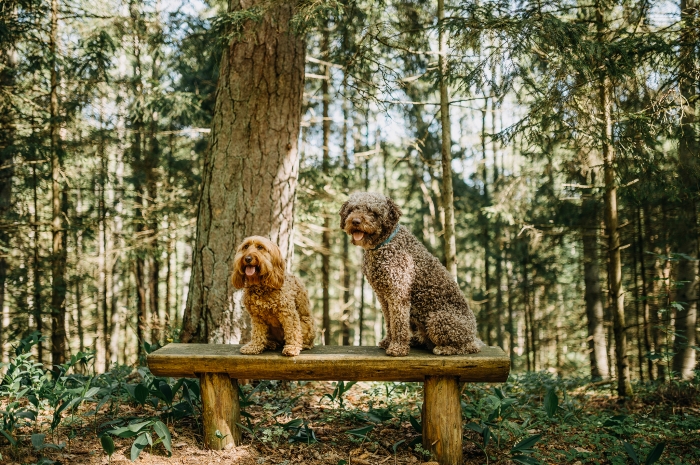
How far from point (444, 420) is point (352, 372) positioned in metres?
0.81

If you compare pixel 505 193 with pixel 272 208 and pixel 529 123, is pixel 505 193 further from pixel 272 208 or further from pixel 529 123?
pixel 272 208

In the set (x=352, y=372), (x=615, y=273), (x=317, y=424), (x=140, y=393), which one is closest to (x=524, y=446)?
(x=352, y=372)

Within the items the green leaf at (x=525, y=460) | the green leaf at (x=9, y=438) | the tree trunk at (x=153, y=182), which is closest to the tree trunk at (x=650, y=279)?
the green leaf at (x=525, y=460)

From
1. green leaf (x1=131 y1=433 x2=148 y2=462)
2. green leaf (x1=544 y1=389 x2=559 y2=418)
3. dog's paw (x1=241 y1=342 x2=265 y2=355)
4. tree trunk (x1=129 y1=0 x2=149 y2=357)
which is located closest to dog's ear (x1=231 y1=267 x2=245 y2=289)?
dog's paw (x1=241 y1=342 x2=265 y2=355)

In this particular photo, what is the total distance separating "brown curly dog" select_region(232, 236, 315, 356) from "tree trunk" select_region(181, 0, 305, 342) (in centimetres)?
126

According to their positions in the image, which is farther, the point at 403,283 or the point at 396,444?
the point at 396,444

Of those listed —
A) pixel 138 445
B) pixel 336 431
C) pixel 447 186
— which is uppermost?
pixel 447 186

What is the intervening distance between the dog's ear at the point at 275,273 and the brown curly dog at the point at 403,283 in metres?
0.57

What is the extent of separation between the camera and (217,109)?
17.3 ft

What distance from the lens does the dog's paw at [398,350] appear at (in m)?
3.51

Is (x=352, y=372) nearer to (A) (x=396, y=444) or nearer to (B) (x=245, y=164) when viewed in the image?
(A) (x=396, y=444)

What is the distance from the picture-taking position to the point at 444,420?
3.63 m

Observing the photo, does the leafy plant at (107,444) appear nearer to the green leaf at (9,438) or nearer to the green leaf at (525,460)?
the green leaf at (9,438)

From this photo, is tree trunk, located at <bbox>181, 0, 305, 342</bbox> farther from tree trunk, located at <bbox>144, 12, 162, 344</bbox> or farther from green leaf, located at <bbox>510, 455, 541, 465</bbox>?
tree trunk, located at <bbox>144, 12, 162, 344</bbox>
